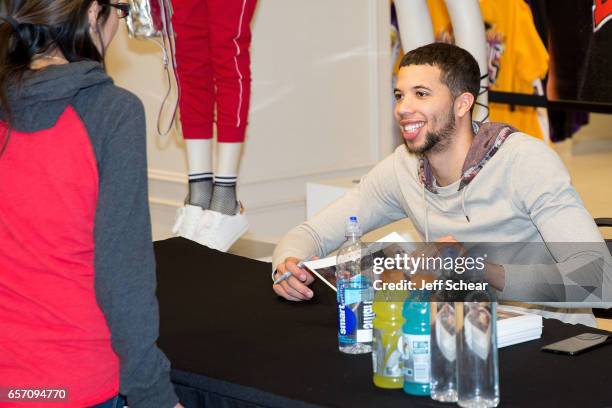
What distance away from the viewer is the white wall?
4.48m

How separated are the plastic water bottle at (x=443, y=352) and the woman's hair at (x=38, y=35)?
2.05ft

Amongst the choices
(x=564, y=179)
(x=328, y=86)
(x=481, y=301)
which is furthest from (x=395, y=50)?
(x=481, y=301)

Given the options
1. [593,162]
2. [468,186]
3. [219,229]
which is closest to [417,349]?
[468,186]

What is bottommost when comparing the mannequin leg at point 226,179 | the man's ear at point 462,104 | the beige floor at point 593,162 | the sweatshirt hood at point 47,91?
the beige floor at point 593,162

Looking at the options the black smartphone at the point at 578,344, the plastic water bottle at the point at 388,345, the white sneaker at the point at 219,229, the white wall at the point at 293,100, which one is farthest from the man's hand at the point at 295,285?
the white wall at the point at 293,100

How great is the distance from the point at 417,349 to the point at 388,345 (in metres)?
0.06

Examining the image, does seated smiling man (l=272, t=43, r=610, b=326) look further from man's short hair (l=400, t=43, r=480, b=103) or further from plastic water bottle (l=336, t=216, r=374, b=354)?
plastic water bottle (l=336, t=216, r=374, b=354)

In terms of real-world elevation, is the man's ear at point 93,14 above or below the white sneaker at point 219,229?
above

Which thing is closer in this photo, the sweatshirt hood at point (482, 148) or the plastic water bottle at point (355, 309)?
the plastic water bottle at point (355, 309)

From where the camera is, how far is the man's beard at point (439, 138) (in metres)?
2.21

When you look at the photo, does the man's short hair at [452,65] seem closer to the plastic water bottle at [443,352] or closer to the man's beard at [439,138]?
the man's beard at [439,138]

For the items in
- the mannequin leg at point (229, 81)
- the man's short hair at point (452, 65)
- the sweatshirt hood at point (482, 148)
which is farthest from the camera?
Result: the mannequin leg at point (229, 81)

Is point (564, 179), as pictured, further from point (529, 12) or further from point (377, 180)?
point (529, 12)

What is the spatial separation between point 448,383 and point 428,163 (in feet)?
3.18
